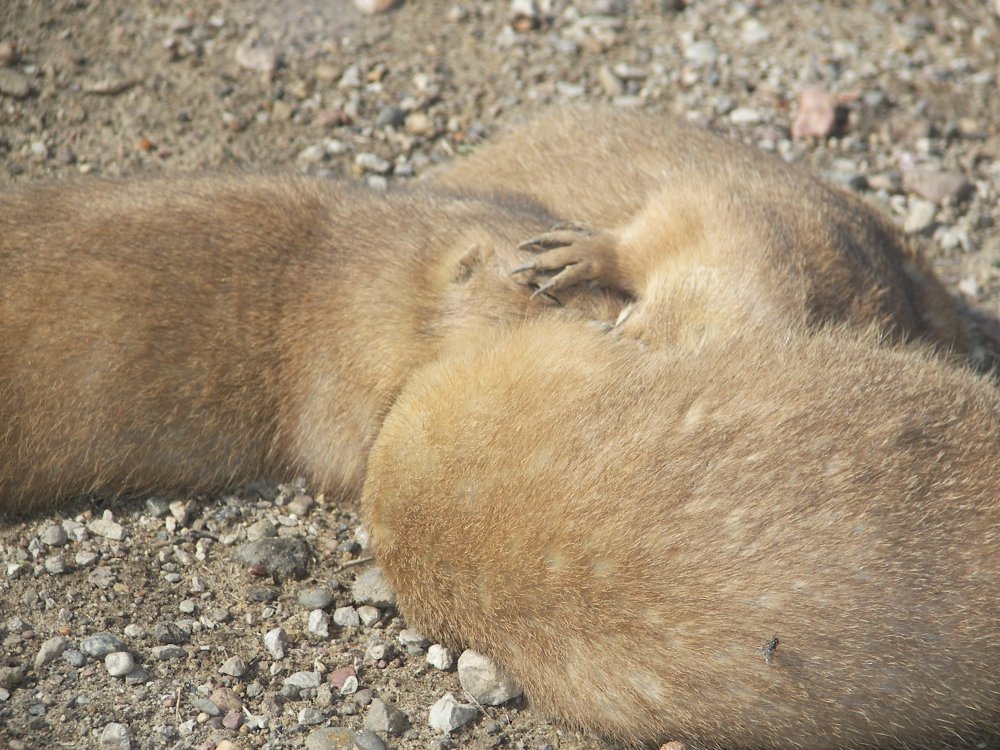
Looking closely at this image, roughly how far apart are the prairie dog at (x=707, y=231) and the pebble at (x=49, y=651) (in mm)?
2089

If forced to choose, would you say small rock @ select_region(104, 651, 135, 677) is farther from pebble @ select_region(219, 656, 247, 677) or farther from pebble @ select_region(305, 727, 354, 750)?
pebble @ select_region(305, 727, 354, 750)

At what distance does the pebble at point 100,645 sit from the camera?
12.1 ft

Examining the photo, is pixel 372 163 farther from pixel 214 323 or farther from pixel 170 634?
pixel 170 634

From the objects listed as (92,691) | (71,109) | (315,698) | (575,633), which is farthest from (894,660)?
(71,109)

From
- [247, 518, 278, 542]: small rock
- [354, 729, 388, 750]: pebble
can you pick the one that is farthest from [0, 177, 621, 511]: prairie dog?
[354, 729, 388, 750]: pebble

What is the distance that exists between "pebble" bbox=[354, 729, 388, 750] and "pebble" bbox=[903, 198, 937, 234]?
3.98m

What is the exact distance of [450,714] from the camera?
355cm

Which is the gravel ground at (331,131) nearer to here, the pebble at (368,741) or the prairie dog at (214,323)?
the pebble at (368,741)

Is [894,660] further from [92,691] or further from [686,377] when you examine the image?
[92,691]

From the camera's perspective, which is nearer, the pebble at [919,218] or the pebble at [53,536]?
the pebble at [53,536]

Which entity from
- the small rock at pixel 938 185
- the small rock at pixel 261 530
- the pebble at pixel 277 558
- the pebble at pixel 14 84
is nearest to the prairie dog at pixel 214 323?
the small rock at pixel 261 530

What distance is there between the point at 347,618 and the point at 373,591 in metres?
0.13

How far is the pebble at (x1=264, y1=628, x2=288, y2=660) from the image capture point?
3809 millimetres

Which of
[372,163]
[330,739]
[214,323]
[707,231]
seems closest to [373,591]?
[330,739]
